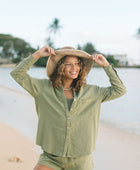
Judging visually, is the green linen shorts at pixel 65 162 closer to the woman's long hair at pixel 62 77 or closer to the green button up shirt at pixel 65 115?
the green button up shirt at pixel 65 115

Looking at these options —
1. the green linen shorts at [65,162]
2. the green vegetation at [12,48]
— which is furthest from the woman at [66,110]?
the green vegetation at [12,48]

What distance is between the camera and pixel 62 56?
2.07 meters

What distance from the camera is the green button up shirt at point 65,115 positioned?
1.83 metres

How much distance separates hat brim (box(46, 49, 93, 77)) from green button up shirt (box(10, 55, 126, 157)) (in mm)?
212

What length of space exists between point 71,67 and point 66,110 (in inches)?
14.7

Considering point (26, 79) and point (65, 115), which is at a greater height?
point (26, 79)

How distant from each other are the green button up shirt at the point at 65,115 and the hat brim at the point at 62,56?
0.70 ft

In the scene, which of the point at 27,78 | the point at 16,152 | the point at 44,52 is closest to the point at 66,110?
the point at 27,78

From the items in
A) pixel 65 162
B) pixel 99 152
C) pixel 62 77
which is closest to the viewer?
pixel 65 162

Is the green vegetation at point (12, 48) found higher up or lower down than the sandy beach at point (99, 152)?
lower down

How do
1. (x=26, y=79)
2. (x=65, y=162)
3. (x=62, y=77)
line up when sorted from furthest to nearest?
(x=62, y=77) < (x=26, y=79) < (x=65, y=162)

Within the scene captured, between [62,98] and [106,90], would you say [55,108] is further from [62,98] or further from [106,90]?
[106,90]

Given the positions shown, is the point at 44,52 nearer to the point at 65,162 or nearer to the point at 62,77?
the point at 62,77

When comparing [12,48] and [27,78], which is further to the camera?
[12,48]
